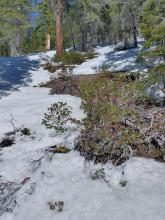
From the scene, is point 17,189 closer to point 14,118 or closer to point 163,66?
point 14,118

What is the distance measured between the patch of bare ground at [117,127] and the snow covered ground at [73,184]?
296 millimetres

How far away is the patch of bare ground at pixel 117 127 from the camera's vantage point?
8373 mm

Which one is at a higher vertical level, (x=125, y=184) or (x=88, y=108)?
(x=88, y=108)

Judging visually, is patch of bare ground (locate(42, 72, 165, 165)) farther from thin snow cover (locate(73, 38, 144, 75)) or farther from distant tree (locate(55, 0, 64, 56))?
distant tree (locate(55, 0, 64, 56))

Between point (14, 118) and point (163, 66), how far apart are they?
4581 millimetres

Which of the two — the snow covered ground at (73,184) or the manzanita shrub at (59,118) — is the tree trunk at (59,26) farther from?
the snow covered ground at (73,184)

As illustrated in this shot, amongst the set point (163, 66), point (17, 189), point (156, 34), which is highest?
point (156, 34)

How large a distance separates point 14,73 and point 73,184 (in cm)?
1299

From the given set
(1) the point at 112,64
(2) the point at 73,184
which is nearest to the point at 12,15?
(1) the point at 112,64

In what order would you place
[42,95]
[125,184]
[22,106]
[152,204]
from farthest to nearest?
[42,95] < [22,106] < [125,184] < [152,204]

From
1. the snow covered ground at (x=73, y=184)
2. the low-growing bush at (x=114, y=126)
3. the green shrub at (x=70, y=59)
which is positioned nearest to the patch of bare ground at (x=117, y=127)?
the low-growing bush at (x=114, y=126)

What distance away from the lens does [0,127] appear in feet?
36.3

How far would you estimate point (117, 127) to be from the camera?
923cm

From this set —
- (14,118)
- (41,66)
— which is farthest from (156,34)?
(41,66)
